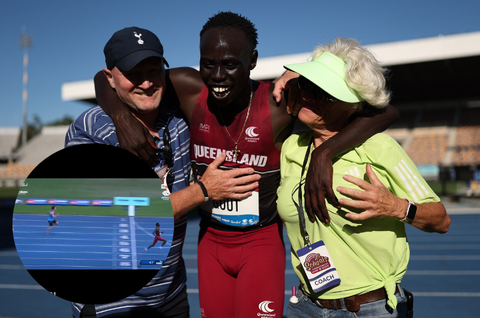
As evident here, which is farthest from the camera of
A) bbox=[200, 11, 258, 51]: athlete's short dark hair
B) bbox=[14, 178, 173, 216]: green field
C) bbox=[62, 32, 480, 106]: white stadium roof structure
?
bbox=[62, 32, 480, 106]: white stadium roof structure

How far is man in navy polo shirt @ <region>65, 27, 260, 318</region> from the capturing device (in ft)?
6.04

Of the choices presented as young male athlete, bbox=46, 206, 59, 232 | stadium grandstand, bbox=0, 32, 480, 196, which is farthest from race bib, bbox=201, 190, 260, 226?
stadium grandstand, bbox=0, 32, 480, 196

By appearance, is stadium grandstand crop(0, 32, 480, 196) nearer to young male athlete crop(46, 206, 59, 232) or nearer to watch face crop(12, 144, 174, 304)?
watch face crop(12, 144, 174, 304)

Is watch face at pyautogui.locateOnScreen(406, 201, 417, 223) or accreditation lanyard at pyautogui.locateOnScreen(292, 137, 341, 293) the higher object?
watch face at pyautogui.locateOnScreen(406, 201, 417, 223)

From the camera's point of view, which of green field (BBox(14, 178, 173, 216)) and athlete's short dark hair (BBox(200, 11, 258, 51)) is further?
athlete's short dark hair (BBox(200, 11, 258, 51))

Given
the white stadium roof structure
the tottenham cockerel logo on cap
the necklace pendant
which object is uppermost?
the white stadium roof structure

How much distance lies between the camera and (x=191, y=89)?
7.09ft

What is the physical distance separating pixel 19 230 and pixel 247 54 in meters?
1.32

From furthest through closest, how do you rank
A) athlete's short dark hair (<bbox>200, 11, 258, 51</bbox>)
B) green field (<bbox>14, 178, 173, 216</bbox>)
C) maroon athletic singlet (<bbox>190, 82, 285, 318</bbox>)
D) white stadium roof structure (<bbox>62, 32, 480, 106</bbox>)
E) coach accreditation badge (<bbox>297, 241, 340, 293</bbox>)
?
white stadium roof structure (<bbox>62, 32, 480, 106</bbox>), maroon athletic singlet (<bbox>190, 82, 285, 318</bbox>), athlete's short dark hair (<bbox>200, 11, 258, 51</bbox>), coach accreditation badge (<bbox>297, 241, 340, 293</bbox>), green field (<bbox>14, 178, 173, 216</bbox>)

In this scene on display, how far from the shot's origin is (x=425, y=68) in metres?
21.2

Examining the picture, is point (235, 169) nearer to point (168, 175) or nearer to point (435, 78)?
point (168, 175)

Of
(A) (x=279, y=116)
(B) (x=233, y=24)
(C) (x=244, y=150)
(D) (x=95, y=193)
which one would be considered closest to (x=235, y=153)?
(C) (x=244, y=150)

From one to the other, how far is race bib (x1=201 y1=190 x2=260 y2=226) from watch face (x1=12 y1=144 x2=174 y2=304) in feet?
2.28

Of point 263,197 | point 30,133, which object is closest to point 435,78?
point 263,197
